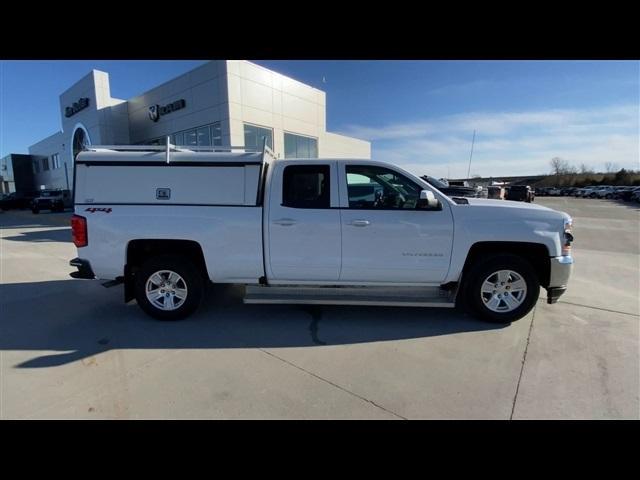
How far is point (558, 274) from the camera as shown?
149 inches

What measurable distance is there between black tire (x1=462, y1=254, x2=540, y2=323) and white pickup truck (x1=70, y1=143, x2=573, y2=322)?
1 cm

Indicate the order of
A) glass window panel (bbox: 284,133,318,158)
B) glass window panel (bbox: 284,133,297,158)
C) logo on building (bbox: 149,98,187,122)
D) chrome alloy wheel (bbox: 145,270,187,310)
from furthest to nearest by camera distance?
glass window panel (bbox: 284,133,318,158), glass window panel (bbox: 284,133,297,158), logo on building (bbox: 149,98,187,122), chrome alloy wheel (bbox: 145,270,187,310)

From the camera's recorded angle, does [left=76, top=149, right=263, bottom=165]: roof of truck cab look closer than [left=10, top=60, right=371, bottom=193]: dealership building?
Yes

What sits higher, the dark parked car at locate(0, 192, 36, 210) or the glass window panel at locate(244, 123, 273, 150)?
the glass window panel at locate(244, 123, 273, 150)

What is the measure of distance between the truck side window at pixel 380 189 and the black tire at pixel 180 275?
7.10 feet

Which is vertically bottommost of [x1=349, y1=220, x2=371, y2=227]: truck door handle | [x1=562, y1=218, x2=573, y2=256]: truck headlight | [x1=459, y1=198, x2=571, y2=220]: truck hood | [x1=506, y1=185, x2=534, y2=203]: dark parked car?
[x1=562, y1=218, x2=573, y2=256]: truck headlight

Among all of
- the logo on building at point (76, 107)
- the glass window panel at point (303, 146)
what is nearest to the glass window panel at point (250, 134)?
the glass window panel at point (303, 146)

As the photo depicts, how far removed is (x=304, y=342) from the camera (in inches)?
138

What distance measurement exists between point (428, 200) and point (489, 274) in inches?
A: 47.1

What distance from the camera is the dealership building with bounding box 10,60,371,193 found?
1512 centimetres

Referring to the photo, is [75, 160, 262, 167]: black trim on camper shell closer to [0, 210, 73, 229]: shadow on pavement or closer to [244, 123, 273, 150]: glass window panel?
[244, 123, 273, 150]: glass window panel

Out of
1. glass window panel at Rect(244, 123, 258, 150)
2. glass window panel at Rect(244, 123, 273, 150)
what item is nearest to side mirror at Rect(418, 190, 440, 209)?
glass window panel at Rect(244, 123, 273, 150)

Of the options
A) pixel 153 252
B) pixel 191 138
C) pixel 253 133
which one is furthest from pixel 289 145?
pixel 153 252

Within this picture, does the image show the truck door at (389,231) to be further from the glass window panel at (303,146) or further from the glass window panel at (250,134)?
the glass window panel at (303,146)
